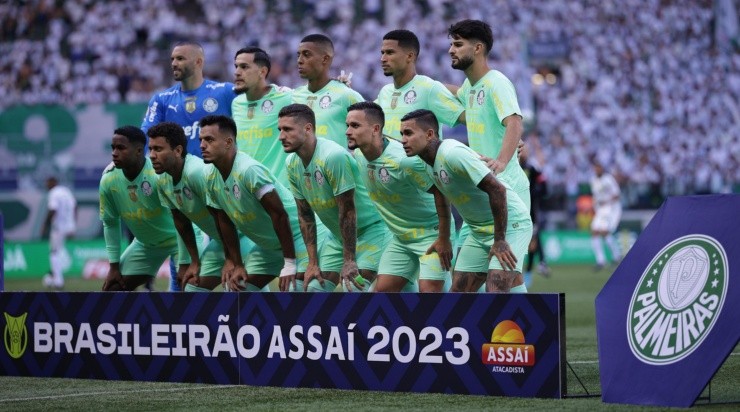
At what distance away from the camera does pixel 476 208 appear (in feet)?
29.9

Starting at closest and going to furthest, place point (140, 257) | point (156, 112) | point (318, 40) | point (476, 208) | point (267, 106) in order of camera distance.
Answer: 1. point (476, 208)
2. point (318, 40)
3. point (267, 106)
4. point (140, 257)
5. point (156, 112)

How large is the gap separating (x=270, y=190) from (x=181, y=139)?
3.20 feet

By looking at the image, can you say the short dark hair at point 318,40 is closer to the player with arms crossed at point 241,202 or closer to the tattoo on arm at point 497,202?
the player with arms crossed at point 241,202

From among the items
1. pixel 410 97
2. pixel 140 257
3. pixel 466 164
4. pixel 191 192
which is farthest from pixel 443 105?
pixel 140 257

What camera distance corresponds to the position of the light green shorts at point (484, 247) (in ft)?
29.5

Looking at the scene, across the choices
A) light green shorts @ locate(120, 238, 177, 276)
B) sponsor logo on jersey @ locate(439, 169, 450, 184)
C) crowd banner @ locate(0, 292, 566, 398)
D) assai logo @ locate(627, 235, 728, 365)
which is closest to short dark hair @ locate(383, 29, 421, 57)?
sponsor logo on jersey @ locate(439, 169, 450, 184)

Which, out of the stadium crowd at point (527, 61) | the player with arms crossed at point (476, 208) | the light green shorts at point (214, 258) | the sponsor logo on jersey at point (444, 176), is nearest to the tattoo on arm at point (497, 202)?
the player with arms crossed at point (476, 208)

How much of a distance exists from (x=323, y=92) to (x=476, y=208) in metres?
2.08

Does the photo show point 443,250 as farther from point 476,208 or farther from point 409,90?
point 409,90

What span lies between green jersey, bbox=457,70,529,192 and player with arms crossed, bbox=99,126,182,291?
9.11 feet

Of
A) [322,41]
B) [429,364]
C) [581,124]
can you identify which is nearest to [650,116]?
[581,124]

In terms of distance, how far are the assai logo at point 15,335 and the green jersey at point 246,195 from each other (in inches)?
72.2

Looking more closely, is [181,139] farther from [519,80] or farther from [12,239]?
[519,80]

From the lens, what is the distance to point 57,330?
9820 mm
